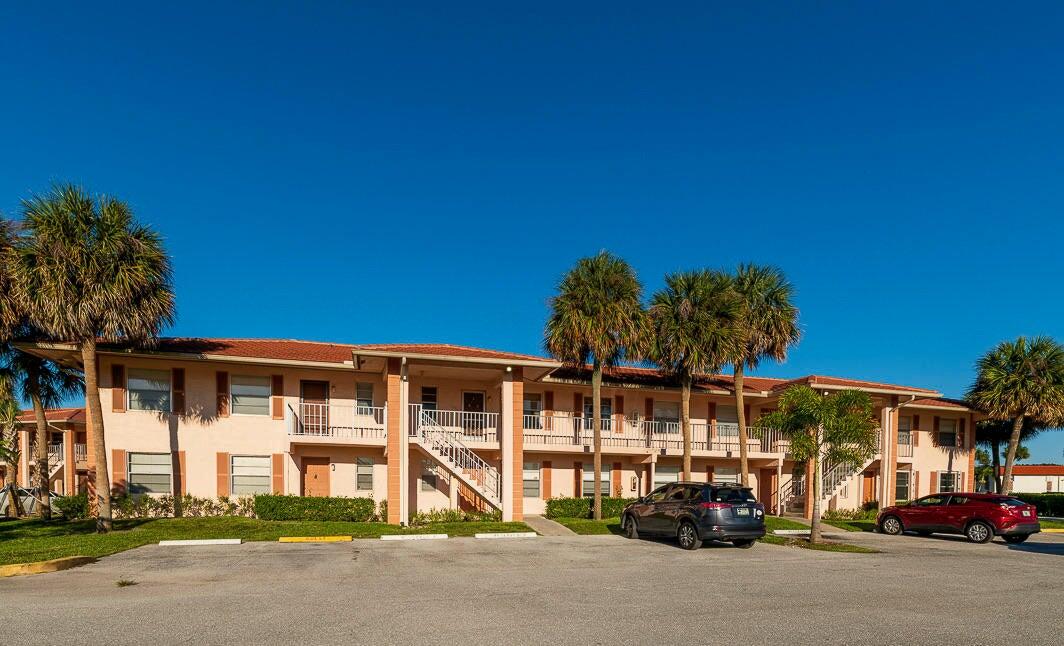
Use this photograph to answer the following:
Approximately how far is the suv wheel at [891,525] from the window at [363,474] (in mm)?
18074

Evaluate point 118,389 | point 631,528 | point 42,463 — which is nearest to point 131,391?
point 118,389

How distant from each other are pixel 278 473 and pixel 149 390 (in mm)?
5143

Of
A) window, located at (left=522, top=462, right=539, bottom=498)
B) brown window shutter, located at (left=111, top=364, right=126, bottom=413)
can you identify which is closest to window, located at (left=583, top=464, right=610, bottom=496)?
window, located at (left=522, top=462, right=539, bottom=498)

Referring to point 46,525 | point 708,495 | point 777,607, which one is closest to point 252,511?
point 46,525

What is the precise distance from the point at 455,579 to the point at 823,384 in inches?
831

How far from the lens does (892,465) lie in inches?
1136

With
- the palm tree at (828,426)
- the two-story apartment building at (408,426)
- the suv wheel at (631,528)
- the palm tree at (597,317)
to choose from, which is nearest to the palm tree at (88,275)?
the two-story apartment building at (408,426)

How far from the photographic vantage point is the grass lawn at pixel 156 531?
14.9 meters

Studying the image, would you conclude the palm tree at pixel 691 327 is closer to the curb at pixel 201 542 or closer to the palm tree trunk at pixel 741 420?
the palm tree trunk at pixel 741 420

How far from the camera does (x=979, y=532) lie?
1989cm

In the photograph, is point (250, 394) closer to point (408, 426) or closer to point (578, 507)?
point (408, 426)

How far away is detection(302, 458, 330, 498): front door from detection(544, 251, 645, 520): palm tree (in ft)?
30.4

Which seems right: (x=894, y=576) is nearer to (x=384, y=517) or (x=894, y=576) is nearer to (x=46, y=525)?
(x=384, y=517)

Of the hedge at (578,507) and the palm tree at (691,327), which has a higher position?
the palm tree at (691,327)
